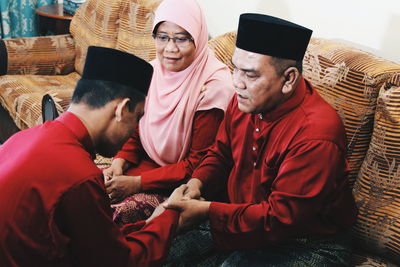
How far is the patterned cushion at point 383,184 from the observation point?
1575 mm

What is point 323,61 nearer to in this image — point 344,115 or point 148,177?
point 344,115

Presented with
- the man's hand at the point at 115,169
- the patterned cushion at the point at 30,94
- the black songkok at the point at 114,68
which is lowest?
the patterned cushion at the point at 30,94

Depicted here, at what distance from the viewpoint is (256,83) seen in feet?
4.96

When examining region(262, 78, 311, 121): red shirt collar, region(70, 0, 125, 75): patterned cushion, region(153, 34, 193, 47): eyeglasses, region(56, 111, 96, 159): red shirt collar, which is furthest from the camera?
region(70, 0, 125, 75): patterned cushion

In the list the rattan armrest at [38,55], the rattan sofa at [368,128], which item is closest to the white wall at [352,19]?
the rattan sofa at [368,128]

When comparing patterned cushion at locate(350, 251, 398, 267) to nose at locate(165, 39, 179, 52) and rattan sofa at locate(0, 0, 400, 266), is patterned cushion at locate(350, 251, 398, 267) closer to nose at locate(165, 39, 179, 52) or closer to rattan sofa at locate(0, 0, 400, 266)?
rattan sofa at locate(0, 0, 400, 266)

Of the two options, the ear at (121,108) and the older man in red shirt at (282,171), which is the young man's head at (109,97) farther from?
the older man in red shirt at (282,171)

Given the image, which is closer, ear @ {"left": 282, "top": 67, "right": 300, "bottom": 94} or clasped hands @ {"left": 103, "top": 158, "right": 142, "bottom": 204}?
ear @ {"left": 282, "top": 67, "right": 300, "bottom": 94}

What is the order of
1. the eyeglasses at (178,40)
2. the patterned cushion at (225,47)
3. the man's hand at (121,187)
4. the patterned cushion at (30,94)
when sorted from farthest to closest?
the patterned cushion at (30,94) → the patterned cushion at (225,47) → the eyeglasses at (178,40) → the man's hand at (121,187)

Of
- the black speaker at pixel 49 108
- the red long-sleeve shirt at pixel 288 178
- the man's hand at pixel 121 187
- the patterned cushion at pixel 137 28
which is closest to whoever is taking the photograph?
the red long-sleeve shirt at pixel 288 178

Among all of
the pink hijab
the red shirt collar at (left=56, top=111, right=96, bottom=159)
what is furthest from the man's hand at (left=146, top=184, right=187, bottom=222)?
the red shirt collar at (left=56, top=111, right=96, bottom=159)

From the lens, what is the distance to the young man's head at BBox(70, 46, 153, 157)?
1266 mm

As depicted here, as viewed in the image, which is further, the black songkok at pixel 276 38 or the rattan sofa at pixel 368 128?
the rattan sofa at pixel 368 128

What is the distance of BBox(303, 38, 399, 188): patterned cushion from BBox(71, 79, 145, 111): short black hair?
32.8 inches
